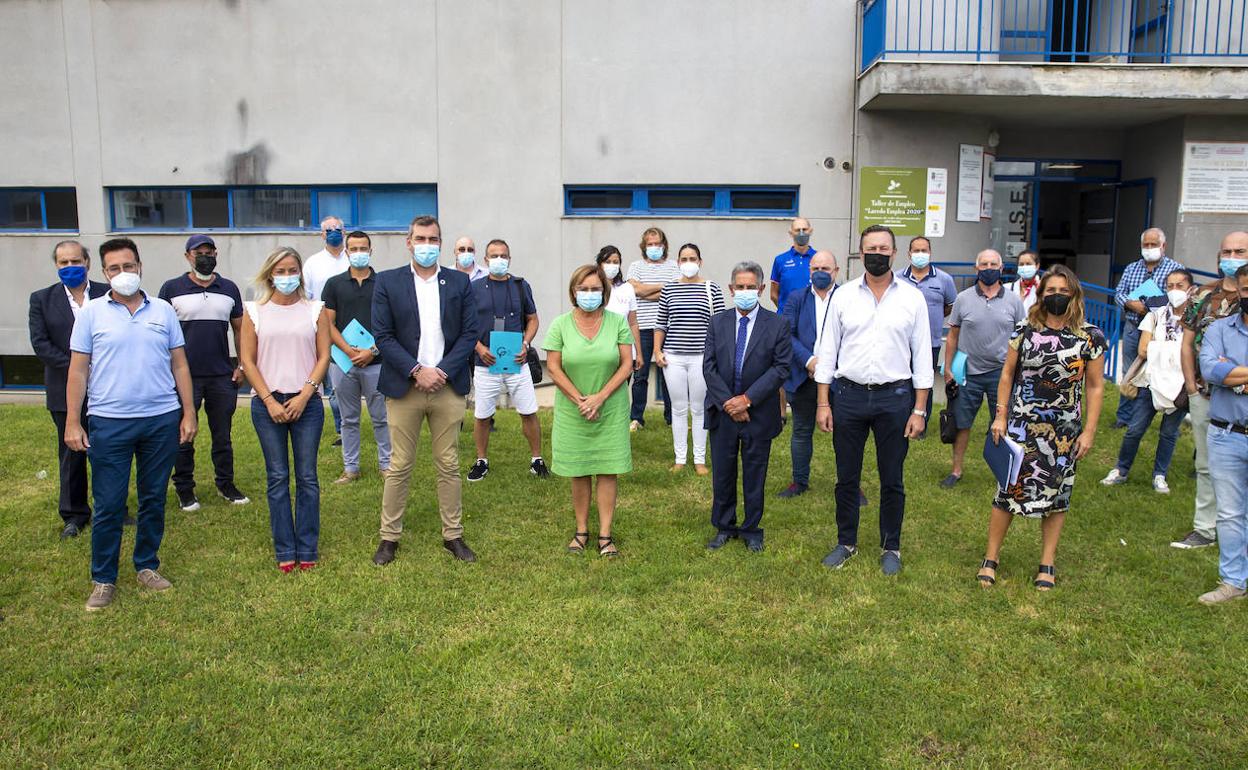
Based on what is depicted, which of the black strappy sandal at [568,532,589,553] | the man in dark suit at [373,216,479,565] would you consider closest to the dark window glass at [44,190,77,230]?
the man in dark suit at [373,216,479,565]

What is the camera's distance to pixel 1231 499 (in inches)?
205

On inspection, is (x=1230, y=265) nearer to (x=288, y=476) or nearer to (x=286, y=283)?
(x=286, y=283)

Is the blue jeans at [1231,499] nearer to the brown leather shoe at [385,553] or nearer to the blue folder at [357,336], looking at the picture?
the brown leather shoe at [385,553]

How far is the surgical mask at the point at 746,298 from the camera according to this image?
6.18 meters

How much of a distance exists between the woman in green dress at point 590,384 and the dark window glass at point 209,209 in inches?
371

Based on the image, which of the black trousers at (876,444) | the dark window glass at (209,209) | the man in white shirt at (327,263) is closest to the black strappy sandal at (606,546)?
the black trousers at (876,444)

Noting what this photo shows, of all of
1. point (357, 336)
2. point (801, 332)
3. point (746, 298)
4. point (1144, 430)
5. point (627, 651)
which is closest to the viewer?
point (627, 651)

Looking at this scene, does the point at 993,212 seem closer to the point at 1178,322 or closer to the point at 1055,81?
the point at 1055,81

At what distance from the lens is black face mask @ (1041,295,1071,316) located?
Result: 5090 millimetres

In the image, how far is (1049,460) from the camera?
5.22 meters

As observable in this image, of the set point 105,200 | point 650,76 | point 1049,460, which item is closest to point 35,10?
point 105,200

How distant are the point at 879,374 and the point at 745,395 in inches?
36.4

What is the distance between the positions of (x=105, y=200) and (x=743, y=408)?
38.1 ft

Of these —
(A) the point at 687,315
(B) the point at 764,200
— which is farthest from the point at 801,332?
(B) the point at 764,200
